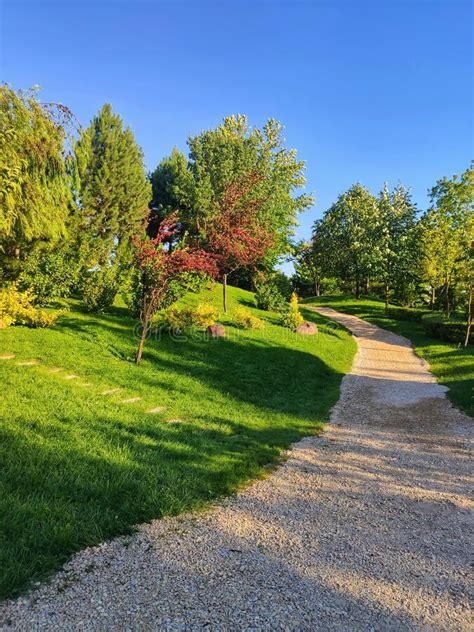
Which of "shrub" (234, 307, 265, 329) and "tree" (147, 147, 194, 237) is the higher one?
"tree" (147, 147, 194, 237)

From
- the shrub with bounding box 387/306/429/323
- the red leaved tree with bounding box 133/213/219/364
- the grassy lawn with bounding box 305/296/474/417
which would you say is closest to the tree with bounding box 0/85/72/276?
the red leaved tree with bounding box 133/213/219/364

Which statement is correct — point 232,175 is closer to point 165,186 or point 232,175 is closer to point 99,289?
point 165,186

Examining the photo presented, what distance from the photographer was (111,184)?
25234 mm

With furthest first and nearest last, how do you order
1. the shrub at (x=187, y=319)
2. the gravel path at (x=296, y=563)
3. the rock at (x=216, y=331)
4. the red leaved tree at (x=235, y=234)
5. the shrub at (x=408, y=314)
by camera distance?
the shrub at (x=408, y=314) < the red leaved tree at (x=235, y=234) < the rock at (x=216, y=331) < the shrub at (x=187, y=319) < the gravel path at (x=296, y=563)

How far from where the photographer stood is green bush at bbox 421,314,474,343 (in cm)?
2117

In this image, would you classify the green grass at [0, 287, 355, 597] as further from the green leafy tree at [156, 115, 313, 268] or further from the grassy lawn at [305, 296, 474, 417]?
the green leafy tree at [156, 115, 313, 268]

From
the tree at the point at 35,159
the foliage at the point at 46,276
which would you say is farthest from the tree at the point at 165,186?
the tree at the point at 35,159

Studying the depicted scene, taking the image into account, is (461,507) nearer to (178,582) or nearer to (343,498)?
(343,498)

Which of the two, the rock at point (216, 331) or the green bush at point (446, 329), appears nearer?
the rock at point (216, 331)

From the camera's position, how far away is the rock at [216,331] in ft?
49.2

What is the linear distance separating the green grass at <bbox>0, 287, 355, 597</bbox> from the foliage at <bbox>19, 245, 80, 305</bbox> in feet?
3.67

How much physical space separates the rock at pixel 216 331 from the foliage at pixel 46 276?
5428 mm

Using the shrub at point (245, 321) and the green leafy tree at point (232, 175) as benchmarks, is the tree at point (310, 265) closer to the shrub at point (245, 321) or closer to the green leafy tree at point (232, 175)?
the green leafy tree at point (232, 175)

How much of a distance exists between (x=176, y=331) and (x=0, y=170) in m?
8.83
